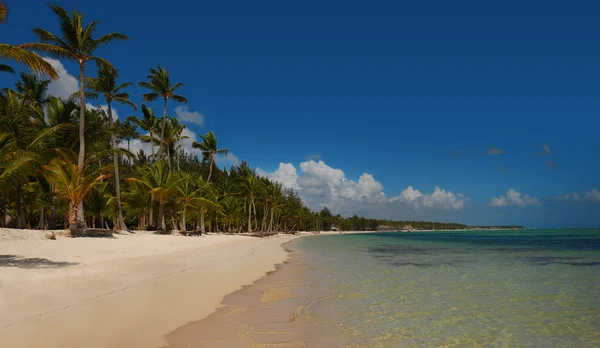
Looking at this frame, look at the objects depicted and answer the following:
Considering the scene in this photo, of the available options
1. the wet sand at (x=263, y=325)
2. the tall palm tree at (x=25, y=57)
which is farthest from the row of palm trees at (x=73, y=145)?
the wet sand at (x=263, y=325)

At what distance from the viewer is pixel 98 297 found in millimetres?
8367

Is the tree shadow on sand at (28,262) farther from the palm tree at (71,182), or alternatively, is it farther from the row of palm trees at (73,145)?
the palm tree at (71,182)

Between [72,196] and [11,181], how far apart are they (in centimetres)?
872

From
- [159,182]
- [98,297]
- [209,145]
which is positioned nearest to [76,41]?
[159,182]


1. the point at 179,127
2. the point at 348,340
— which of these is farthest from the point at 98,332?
the point at 179,127

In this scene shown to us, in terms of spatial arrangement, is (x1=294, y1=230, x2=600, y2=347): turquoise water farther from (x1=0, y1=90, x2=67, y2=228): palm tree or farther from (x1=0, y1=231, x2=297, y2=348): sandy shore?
(x1=0, y1=90, x2=67, y2=228): palm tree

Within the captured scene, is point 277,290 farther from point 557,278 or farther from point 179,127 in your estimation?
point 179,127

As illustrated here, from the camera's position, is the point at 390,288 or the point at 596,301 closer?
the point at 596,301

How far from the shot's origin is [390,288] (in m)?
11.8

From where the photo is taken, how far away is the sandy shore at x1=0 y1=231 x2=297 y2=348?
5746 millimetres

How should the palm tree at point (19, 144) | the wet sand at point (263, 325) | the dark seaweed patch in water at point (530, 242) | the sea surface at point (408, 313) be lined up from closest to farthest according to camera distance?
1. the wet sand at point (263, 325)
2. the sea surface at point (408, 313)
3. the palm tree at point (19, 144)
4. the dark seaweed patch in water at point (530, 242)

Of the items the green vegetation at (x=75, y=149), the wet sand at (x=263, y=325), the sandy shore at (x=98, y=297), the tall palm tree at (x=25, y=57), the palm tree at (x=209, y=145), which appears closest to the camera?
the sandy shore at (x=98, y=297)

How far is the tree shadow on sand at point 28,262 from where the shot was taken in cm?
1102

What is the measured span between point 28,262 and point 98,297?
18.2 feet
